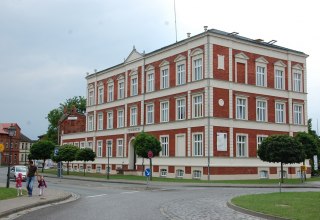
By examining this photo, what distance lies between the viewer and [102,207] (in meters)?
17.2

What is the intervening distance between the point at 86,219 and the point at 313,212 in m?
7.15

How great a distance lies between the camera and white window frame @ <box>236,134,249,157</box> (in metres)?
43.7

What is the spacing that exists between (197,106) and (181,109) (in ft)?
8.57

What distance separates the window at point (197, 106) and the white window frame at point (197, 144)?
199 centimetres

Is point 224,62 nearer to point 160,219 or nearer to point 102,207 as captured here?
point 102,207

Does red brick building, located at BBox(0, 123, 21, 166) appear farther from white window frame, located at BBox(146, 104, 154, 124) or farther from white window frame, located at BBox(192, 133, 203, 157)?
white window frame, located at BBox(192, 133, 203, 157)

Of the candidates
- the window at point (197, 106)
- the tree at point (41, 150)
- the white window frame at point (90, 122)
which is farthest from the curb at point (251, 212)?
the white window frame at point (90, 122)

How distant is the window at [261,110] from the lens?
46469mm

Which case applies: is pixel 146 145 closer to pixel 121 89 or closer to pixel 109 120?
pixel 121 89

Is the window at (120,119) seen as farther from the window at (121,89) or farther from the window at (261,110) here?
the window at (261,110)

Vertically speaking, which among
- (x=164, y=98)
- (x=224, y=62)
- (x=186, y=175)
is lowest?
(x=186, y=175)

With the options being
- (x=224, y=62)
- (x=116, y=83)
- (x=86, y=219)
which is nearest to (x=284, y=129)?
(x=224, y=62)

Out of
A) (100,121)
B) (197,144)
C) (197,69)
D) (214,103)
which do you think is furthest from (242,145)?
(100,121)

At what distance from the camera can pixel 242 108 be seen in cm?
4509
